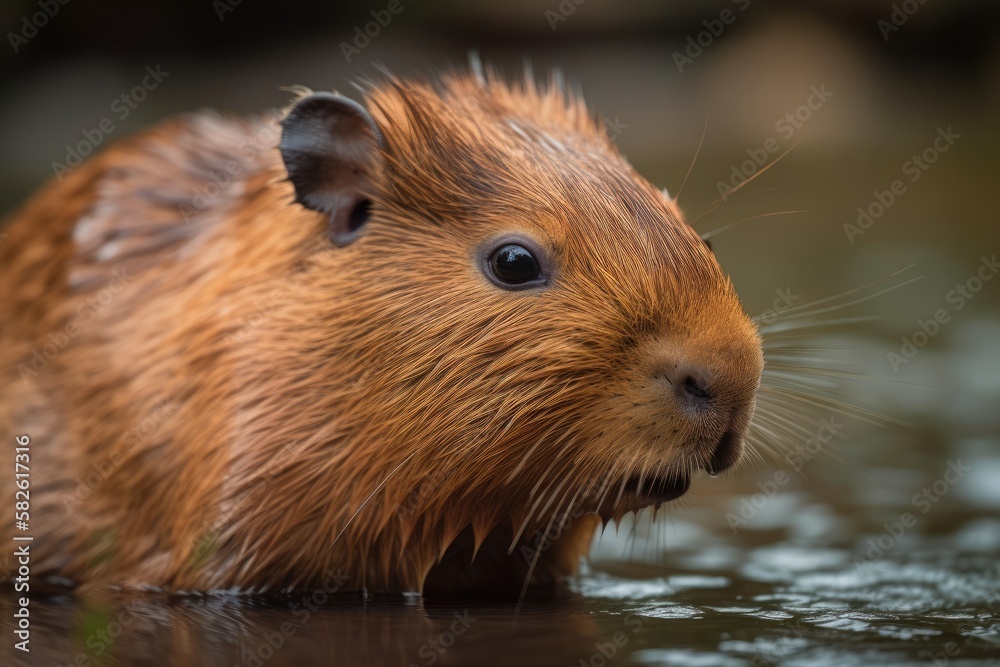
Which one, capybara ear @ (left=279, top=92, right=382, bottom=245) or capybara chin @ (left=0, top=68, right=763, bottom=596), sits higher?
capybara ear @ (left=279, top=92, right=382, bottom=245)

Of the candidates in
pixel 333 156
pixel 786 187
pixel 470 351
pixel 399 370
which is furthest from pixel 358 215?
pixel 786 187

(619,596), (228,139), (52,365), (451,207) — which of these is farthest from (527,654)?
(228,139)

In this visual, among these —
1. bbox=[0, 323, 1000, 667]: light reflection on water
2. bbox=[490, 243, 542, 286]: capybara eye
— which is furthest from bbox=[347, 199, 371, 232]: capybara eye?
bbox=[0, 323, 1000, 667]: light reflection on water

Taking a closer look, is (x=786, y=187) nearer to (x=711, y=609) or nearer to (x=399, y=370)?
(x=711, y=609)

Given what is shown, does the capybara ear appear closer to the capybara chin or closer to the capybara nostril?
the capybara chin

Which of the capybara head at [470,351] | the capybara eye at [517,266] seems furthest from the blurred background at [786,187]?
the capybara eye at [517,266]

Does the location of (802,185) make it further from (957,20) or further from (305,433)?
(305,433)
